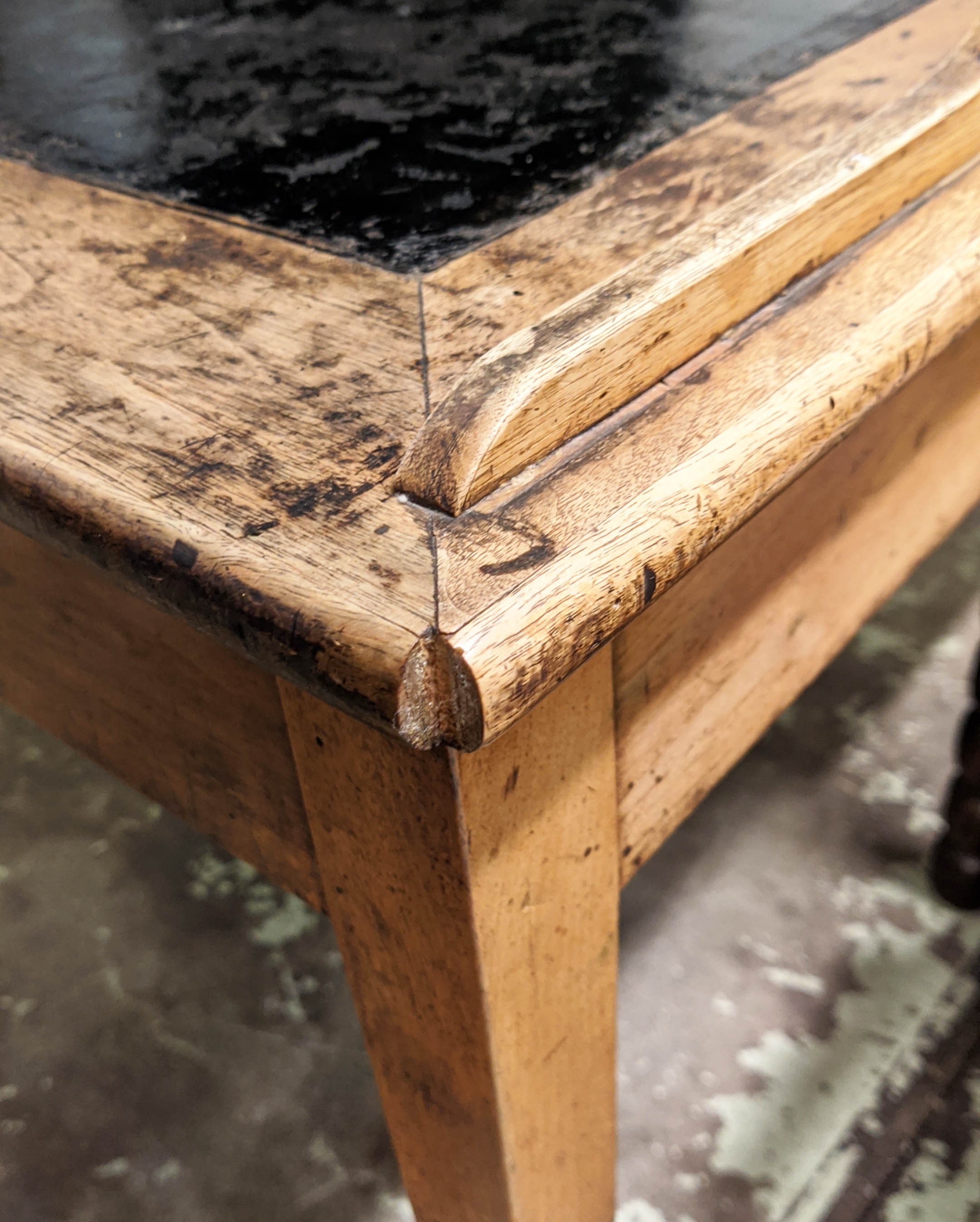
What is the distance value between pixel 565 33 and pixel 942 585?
1.06 metres

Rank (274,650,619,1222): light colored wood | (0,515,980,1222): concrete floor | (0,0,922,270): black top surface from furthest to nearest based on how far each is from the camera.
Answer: (0,515,980,1222): concrete floor, (0,0,922,270): black top surface, (274,650,619,1222): light colored wood

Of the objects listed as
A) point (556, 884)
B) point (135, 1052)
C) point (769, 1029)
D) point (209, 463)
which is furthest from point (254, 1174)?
point (209, 463)

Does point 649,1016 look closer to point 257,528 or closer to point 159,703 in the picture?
point 159,703

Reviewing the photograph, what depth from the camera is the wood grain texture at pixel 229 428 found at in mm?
356

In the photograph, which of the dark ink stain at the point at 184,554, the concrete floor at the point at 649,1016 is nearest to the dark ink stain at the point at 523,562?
the dark ink stain at the point at 184,554

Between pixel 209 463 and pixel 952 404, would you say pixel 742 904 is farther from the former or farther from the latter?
pixel 209 463

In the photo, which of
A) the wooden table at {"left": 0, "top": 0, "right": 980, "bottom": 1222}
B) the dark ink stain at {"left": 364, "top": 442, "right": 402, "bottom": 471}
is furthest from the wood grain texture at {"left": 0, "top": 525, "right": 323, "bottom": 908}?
the dark ink stain at {"left": 364, "top": 442, "right": 402, "bottom": 471}

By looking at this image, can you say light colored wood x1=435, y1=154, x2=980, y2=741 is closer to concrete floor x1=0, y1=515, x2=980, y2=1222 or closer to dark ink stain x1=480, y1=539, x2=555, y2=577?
dark ink stain x1=480, y1=539, x2=555, y2=577

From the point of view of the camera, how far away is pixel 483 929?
460 millimetres

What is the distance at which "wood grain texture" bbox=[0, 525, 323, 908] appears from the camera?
50 centimetres

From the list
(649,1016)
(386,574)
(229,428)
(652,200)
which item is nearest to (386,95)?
(652,200)

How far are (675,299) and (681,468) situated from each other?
0.26 feet

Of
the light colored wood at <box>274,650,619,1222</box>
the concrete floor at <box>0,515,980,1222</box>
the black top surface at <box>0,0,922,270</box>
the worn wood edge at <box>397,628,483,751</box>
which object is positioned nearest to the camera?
the worn wood edge at <box>397,628,483,751</box>

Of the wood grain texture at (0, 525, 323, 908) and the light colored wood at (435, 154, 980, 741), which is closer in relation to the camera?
the light colored wood at (435, 154, 980, 741)
